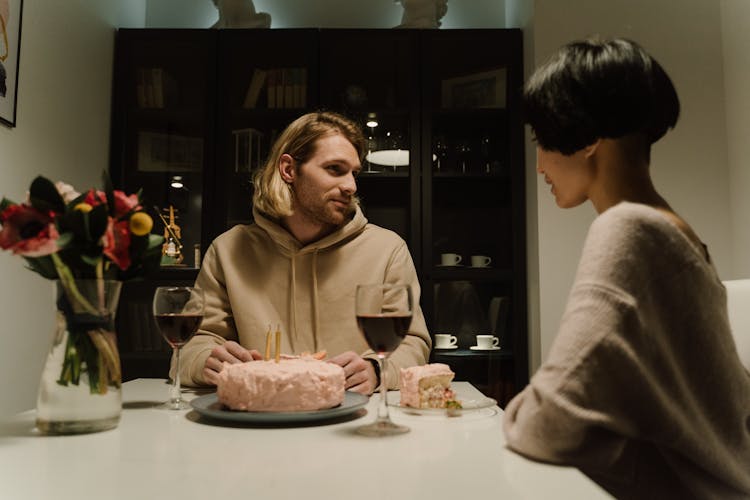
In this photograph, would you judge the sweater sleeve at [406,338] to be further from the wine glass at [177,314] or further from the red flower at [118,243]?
the red flower at [118,243]

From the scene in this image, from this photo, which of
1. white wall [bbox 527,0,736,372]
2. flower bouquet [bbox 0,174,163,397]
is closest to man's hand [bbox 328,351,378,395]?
flower bouquet [bbox 0,174,163,397]

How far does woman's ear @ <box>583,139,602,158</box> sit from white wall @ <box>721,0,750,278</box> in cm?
210

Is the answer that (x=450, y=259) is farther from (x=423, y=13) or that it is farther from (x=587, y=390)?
(x=587, y=390)


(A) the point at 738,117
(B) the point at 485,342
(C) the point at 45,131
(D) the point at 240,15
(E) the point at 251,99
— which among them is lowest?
(B) the point at 485,342

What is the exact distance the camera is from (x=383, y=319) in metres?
0.85

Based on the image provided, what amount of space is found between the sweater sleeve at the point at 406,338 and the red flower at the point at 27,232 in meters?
0.61

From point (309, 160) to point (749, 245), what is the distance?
1920mm

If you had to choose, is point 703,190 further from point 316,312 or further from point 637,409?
point 637,409

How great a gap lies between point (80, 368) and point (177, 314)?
209 millimetres

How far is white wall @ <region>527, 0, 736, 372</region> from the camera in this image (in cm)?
278

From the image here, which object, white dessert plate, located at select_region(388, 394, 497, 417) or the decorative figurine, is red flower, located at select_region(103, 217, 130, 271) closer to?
white dessert plate, located at select_region(388, 394, 497, 417)

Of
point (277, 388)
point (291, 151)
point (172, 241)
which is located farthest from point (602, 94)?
point (172, 241)

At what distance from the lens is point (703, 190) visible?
9.14ft

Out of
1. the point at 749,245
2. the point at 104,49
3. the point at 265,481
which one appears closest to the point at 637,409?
the point at 265,481
